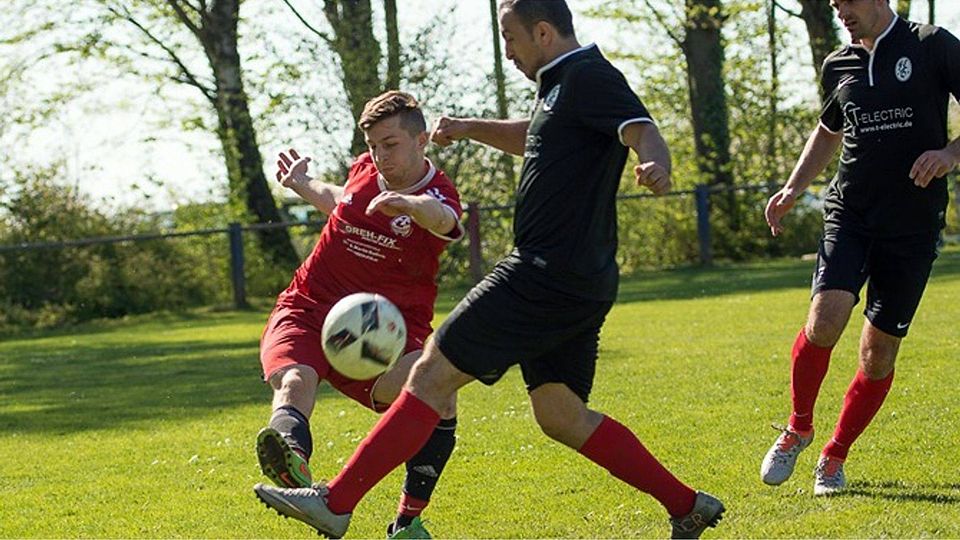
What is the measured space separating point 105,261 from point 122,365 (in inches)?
377

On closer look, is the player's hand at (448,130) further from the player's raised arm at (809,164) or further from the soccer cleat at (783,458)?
the soccer cleat at (783,458)

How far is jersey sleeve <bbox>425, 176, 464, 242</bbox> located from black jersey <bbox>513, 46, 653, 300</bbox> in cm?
64

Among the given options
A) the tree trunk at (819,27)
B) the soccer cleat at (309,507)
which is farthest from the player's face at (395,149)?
the tree trunk at (819,27)

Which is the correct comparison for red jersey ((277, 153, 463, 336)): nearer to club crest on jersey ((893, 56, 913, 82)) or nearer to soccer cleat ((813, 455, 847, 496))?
soccer cleat ((813, 455, 847, 496))

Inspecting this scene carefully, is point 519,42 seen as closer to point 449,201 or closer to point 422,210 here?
point 422,210

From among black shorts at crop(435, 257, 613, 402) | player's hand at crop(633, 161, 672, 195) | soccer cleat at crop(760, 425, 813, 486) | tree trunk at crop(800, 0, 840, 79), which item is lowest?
soccer cleat at crop(760, 425, 813, 486)

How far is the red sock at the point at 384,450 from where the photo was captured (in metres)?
5.59

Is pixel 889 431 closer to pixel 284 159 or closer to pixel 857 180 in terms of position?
pixel 857 180

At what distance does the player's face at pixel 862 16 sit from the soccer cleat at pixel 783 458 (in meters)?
1.73

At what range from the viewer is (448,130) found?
647 centimetres

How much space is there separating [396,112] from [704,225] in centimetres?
2200

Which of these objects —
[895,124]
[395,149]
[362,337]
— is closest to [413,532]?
[362,337]

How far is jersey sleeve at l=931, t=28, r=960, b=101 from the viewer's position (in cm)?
678

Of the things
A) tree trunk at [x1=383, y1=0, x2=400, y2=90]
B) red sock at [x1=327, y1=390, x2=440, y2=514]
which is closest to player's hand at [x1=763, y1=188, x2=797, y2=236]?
red sock at [x1=327, y1=390, x2=440, y2=514]
